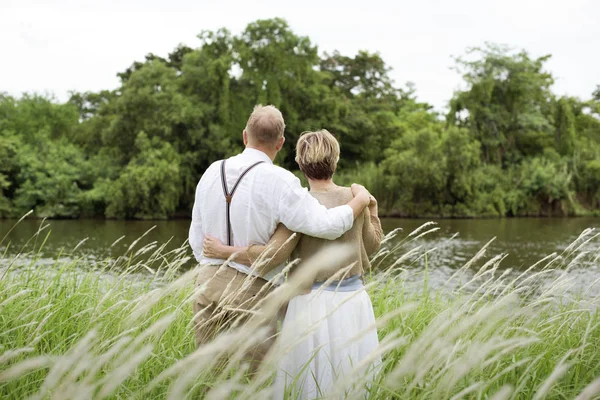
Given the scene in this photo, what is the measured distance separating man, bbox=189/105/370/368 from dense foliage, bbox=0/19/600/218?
26.7 meters

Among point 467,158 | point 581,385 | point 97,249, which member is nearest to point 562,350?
point 581,385

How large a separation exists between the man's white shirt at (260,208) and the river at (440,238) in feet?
33.9

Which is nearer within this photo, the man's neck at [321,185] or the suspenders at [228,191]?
the suspenders at [228,191]

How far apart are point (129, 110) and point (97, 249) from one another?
1625 cm

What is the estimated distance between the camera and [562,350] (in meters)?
2.72

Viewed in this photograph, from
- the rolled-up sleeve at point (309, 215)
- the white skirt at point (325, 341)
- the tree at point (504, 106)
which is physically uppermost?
the tree at point (504, 106)

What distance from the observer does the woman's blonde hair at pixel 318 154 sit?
248cm

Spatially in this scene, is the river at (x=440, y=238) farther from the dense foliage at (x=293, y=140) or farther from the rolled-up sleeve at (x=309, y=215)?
the rolled-up sleeve at (x=309, y=215)

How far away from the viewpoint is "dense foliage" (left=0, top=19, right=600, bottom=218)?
29891 millimetres

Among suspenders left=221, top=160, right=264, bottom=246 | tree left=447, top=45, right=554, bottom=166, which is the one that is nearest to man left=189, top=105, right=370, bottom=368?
suspenders left=221, top=160, right=264, bottom=246

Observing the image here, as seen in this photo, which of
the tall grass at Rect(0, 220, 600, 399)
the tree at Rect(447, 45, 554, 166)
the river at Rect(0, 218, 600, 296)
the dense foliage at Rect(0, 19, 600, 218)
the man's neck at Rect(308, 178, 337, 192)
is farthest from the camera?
the tree at Rect(447, 45, 554, 166)

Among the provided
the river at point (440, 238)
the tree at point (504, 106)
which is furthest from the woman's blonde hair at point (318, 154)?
the tree at point (504, 106)

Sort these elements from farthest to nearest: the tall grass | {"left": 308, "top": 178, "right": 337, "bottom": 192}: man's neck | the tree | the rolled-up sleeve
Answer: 1. the tree
2. {"left": 308, "top": 178, "right": 337, "bottom": 192}: man's neck
3. the rolled-up sleeve
4. the tall grass

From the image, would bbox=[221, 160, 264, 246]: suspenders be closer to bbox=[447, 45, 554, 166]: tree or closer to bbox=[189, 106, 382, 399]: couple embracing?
bbox=[189, 106, 382, 399]: couple embracing
